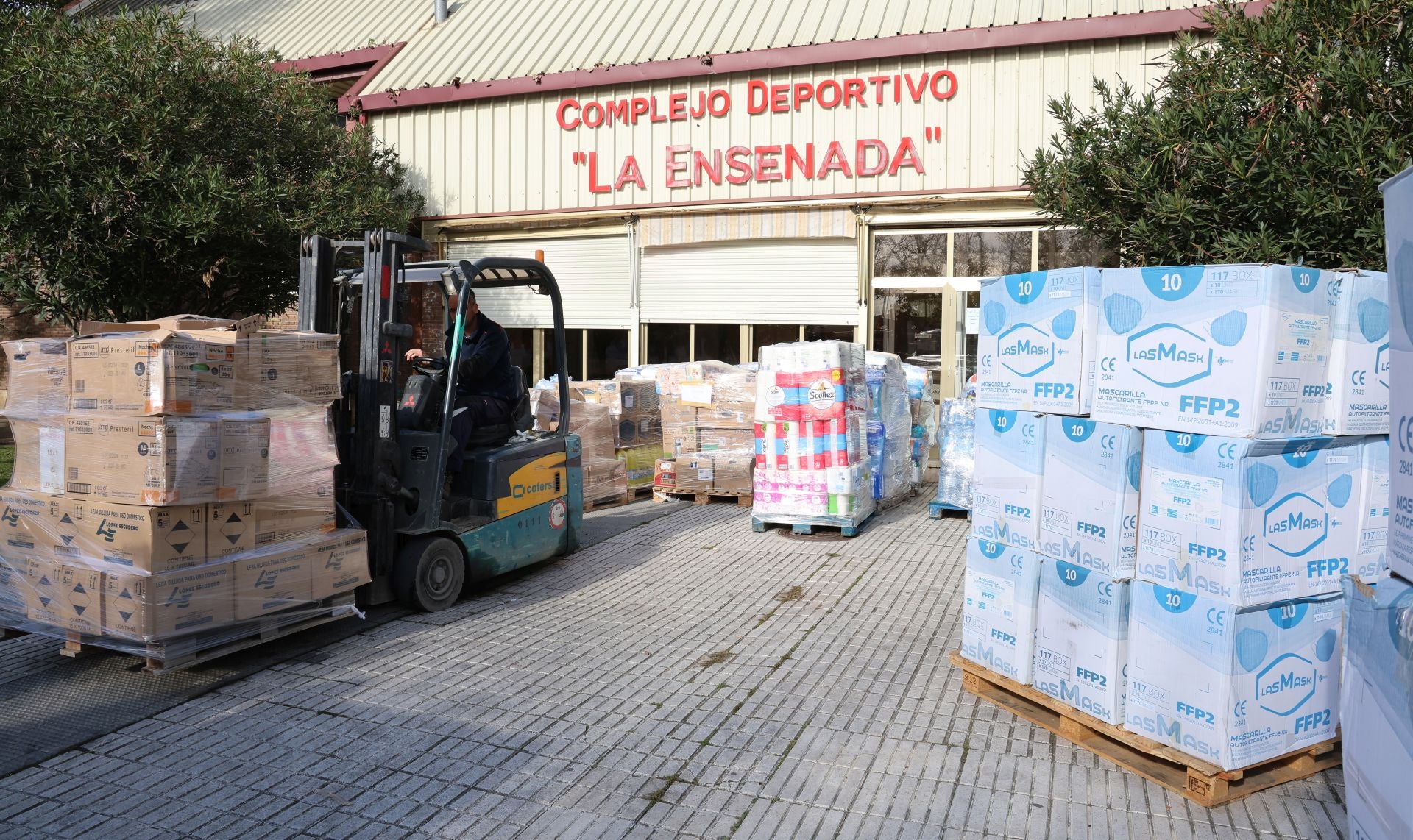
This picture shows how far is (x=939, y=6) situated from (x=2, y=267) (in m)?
13.3

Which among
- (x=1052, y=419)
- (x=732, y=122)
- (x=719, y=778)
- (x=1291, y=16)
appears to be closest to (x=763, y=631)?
(x=719, y=778)

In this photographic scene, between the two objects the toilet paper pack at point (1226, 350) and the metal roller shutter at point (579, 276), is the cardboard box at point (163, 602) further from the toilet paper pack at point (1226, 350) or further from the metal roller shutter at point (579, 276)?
the metal roller shutter at point (579, 276)

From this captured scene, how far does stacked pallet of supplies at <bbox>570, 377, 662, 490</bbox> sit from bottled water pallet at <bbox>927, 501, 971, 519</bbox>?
11.6 feet

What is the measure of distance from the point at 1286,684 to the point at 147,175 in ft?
40.1

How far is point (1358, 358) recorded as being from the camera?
4.08 meters

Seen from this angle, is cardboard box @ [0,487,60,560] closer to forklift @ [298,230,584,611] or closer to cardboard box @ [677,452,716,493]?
forklift @ [298,230,584,611]

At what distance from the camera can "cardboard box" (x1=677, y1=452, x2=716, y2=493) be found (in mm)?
11562

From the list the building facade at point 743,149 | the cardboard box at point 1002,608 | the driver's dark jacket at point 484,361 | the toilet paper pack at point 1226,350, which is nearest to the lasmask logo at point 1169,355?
the toilet paper pack at point 1226,350

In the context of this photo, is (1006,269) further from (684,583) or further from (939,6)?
(684,583)

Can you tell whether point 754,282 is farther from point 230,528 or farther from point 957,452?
point 230,528

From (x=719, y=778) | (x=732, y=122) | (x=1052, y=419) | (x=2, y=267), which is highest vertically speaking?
(x=732, y=122)

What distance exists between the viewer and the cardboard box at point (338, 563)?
5.79 metres

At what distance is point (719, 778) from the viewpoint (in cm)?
425

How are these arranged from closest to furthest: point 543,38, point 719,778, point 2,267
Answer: point 719,778 → point 2,267 → point 543,38
